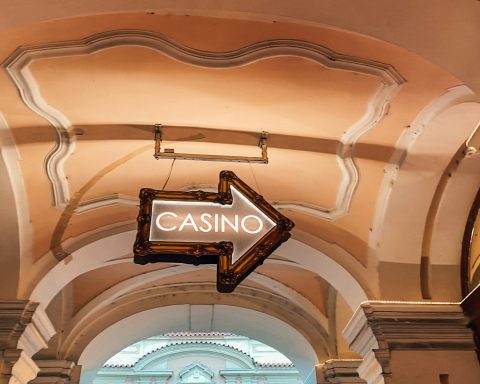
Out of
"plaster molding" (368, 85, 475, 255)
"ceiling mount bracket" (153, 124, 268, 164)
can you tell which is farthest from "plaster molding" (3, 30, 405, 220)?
"ceiling mount bracket" (153, 124, 268, 164)

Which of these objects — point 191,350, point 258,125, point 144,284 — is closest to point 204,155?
point 258,125

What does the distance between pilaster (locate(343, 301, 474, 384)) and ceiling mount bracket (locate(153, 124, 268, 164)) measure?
165 centimetres

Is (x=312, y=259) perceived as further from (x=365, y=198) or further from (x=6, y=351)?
(x=6, y=351)

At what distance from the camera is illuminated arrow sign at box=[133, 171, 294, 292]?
3486mm

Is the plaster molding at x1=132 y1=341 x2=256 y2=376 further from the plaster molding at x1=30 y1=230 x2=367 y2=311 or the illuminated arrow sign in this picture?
the illuminated arrow sign

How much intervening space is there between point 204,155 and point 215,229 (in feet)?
2.97

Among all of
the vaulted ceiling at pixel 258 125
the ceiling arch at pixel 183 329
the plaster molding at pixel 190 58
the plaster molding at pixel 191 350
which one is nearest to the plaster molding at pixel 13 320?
the vaulted ceiling at pixel 258 125

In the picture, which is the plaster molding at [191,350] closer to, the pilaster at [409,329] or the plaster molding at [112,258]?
the plaster molding at [112,258]

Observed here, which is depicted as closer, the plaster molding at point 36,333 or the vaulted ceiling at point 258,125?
the vaulted ceiling at point 258,125

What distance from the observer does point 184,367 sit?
16531mm

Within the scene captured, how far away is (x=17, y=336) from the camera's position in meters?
4.96

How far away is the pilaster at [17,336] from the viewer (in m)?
4.83

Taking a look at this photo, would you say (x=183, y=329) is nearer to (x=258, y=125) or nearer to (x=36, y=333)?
(x=36, y=333)

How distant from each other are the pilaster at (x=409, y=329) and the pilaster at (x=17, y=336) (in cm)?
286
